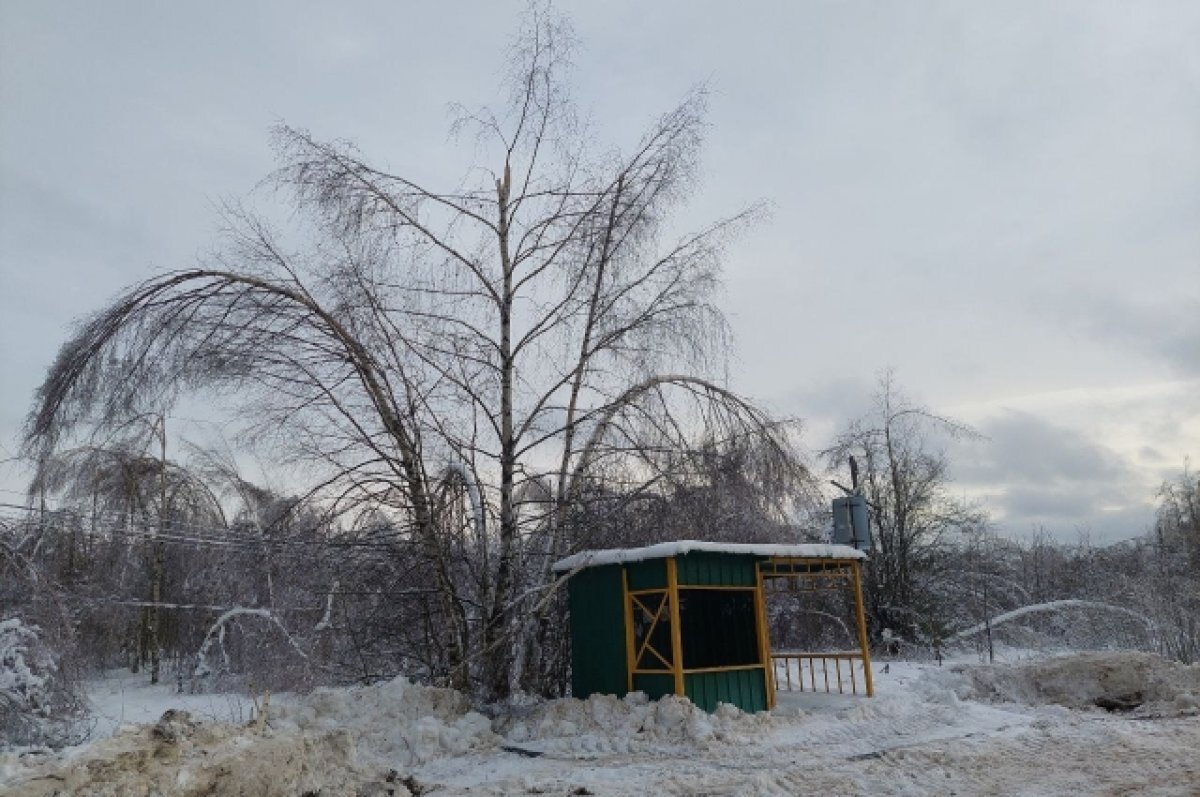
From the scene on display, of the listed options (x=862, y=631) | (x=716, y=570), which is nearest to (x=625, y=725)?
(x=716, y=570)

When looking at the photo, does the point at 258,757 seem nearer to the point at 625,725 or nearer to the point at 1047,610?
the point at 625,725

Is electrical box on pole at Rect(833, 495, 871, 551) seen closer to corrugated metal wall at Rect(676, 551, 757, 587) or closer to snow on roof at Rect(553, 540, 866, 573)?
snow on roof at Rect(553, 540, 866, 573)

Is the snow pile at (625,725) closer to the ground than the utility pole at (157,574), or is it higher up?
closer to the ground

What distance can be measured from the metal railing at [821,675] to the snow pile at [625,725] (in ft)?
9.25

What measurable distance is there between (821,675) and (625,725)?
287 inches

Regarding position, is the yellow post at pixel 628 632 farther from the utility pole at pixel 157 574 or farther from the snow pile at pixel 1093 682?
the utility pole at pixel 157 574

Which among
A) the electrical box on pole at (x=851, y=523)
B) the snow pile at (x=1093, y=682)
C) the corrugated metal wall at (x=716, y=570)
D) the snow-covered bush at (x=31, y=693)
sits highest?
the electrical box on pole at (x=851, y=523)

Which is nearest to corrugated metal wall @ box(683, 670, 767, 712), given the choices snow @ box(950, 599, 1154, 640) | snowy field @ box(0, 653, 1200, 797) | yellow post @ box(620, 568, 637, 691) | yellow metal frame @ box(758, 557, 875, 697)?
snowy field @ box(0, 653, 1200, 797)

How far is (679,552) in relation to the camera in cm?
1114

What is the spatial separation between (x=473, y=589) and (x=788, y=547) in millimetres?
4449

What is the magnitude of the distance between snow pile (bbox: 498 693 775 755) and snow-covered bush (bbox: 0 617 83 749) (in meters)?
5.14

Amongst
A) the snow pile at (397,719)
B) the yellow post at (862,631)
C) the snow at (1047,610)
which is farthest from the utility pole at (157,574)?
the snow at (1047,610)

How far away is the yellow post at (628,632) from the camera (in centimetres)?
1174

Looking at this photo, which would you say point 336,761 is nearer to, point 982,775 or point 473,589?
point 473,589
